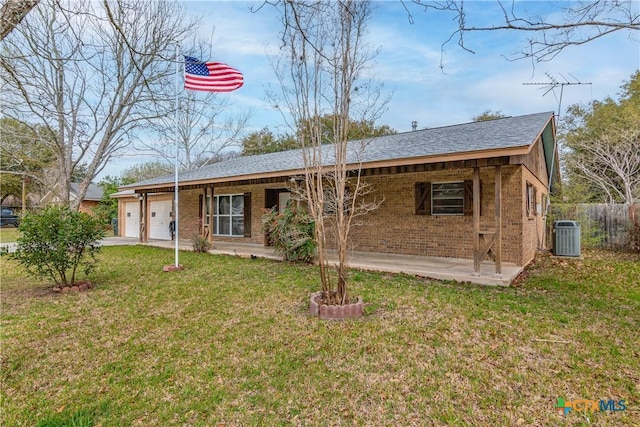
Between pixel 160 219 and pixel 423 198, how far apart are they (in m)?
12.6

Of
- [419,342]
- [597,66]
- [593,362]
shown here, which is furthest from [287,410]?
[597,66]

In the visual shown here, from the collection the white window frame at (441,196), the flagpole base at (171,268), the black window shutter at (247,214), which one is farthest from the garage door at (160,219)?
the white window frame at (441,196)

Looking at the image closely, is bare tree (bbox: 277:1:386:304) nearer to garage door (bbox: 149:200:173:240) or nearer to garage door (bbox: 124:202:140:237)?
garage door (bbox: 149:200:173:240)

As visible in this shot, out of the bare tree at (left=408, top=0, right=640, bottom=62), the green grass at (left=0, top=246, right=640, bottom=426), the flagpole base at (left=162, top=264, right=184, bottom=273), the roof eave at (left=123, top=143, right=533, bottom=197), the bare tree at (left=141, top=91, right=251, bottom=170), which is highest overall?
the bare tree at (left=141, top=91, right=251, bottom=170)

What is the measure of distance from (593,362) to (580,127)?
19.7 meters

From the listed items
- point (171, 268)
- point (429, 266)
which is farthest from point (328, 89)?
point (171, 268)

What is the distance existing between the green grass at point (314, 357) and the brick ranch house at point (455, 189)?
2168mm

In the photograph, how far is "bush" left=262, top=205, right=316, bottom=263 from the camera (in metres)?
8.31

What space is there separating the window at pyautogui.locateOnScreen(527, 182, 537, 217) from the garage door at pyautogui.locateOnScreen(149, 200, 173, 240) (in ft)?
45.7

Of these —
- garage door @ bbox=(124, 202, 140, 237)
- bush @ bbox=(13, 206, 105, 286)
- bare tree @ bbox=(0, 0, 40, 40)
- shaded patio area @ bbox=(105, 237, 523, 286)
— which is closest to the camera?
bare tree @ bbox=(0, 0, 40, 40)

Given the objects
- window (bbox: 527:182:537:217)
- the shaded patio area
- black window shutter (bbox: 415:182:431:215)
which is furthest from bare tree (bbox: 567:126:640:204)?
the shaded patio area

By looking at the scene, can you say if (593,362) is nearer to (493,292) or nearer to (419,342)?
(419,342)

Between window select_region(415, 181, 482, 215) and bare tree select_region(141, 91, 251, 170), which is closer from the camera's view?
window select_region(415, 181, 482, 215)

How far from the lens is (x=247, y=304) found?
5.09m
